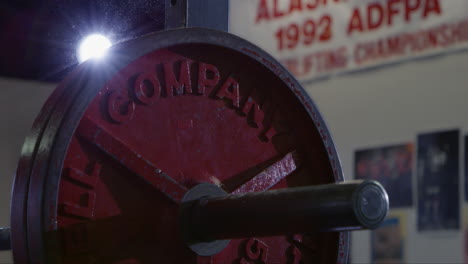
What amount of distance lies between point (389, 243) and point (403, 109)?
0.47 m

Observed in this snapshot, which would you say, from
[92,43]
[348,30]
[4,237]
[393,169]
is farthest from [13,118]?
[4,237]

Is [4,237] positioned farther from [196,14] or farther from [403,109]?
[403,109]

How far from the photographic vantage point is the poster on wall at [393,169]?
7.75 ft

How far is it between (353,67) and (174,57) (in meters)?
1.78

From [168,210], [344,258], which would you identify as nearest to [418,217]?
[344,258]

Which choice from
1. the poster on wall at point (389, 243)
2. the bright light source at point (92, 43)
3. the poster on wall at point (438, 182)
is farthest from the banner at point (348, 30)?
the bright light source at point (92, 43)

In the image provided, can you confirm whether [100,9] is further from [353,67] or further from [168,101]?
[353,67]

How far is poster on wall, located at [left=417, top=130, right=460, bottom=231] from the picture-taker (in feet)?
7.35

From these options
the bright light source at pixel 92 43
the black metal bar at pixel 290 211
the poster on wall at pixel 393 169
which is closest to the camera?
the black metal bar at pixel 290 211

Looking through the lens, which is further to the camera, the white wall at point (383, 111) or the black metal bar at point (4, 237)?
the white wall at point (383, 111)

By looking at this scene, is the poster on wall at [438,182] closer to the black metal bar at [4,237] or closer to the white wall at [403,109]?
the white wall at [403,109]

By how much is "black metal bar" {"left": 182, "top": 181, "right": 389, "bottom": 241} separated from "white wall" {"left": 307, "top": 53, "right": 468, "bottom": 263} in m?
1.65

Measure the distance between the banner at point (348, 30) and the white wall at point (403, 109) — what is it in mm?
62

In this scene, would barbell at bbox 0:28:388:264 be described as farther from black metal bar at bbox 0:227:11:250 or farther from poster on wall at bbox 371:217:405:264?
poster on wall at bbox 371:217:405:264
